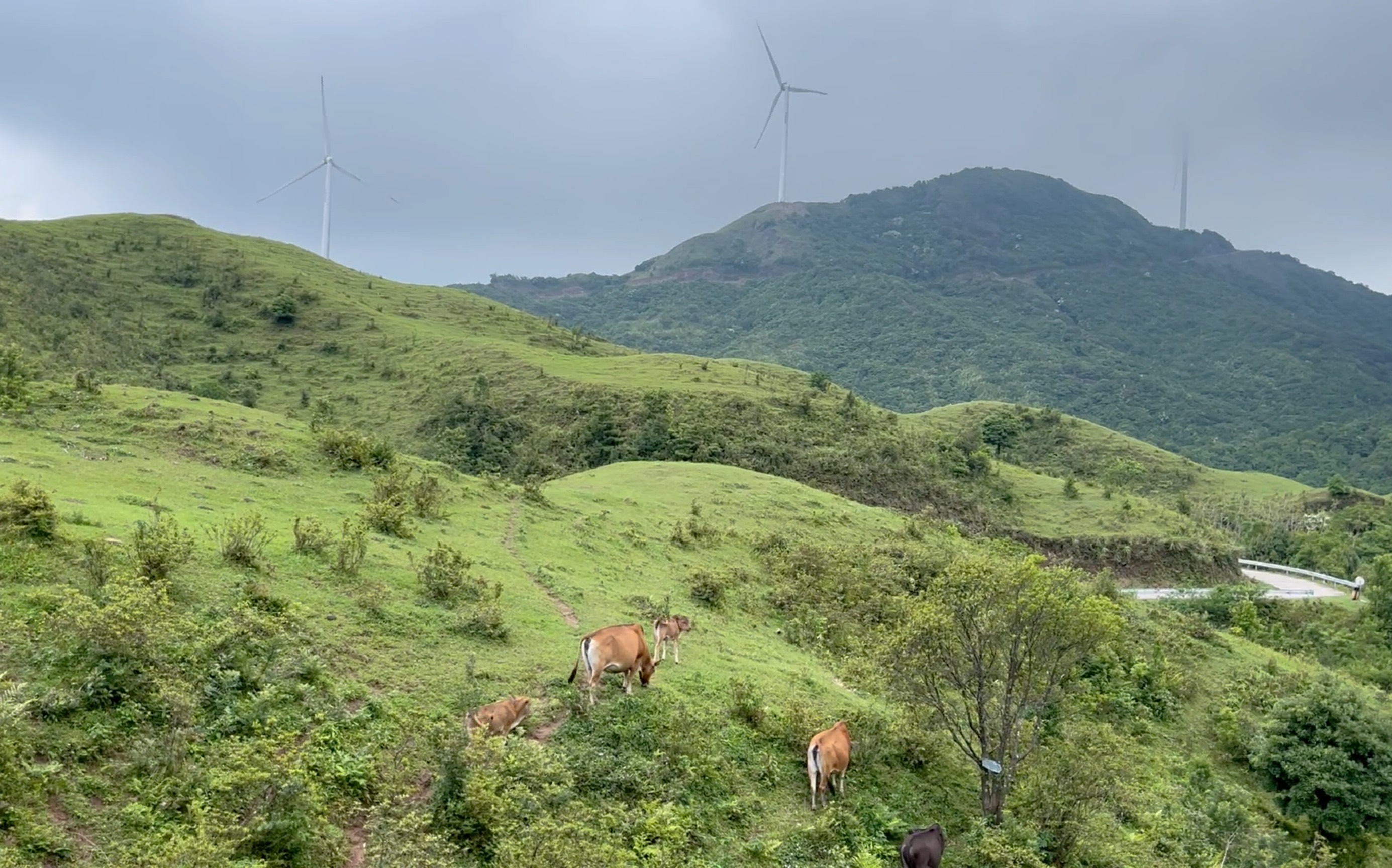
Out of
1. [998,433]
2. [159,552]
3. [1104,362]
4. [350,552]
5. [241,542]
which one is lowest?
[350,552]

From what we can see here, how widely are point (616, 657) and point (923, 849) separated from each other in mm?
4647

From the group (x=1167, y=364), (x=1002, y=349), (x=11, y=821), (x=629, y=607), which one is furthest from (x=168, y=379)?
(x=1167, y=364)

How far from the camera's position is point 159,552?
10922 millimetres

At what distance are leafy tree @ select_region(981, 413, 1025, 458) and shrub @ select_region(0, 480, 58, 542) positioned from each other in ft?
203

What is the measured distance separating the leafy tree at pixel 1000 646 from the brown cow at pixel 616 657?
4.06 metres

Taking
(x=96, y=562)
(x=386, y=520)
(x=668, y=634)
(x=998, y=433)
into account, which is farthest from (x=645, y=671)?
(x=998, y=433)

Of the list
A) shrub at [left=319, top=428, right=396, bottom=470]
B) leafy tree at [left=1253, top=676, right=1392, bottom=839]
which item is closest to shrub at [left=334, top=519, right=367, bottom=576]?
shrub at [left=319, top=428, right=396, bottom=470]

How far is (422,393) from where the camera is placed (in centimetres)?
5250

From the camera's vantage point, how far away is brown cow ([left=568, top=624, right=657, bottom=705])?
35.9 ft

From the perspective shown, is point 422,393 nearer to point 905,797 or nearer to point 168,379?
point 168,379

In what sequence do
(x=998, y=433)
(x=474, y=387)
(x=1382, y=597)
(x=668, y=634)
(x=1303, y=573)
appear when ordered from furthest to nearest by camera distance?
1. (x=998, y=433)
2. (x=1303, y=573)
3. (x=474, y=387)
4. (x=1382, y=597)
5. (x=668, y=634)

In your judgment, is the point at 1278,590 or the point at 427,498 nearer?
the point at 427,498

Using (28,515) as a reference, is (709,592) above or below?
below

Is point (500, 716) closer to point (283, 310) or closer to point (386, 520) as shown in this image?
point (386, 520)
